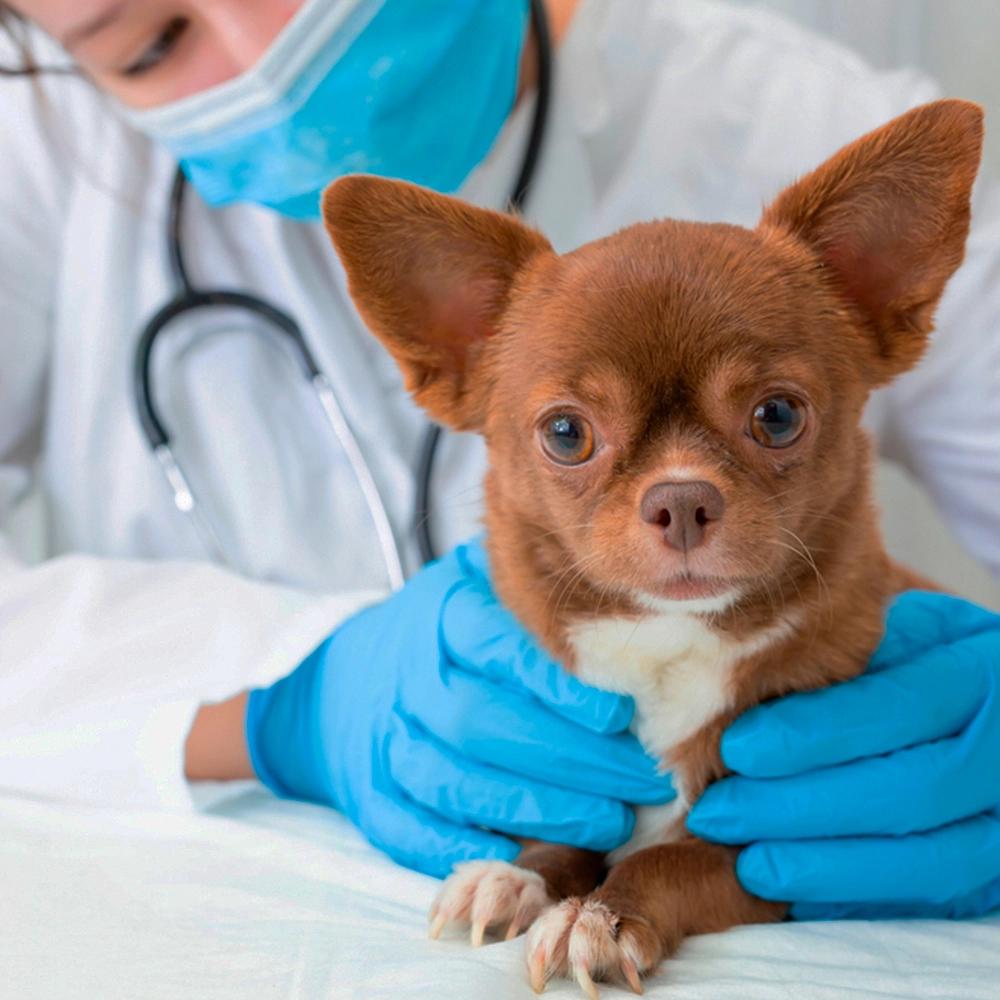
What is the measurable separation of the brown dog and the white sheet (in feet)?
0.23

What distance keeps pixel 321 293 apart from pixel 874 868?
56.1 inches

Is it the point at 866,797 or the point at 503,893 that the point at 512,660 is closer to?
the point at 503,893

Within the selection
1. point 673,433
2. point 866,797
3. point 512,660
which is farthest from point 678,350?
point 866,797

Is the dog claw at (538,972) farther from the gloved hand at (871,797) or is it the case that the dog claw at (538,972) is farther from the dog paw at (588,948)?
the gloved hand at (871,797)

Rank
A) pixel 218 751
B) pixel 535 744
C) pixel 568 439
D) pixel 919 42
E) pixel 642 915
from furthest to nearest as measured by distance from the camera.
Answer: pixel 919 42 → pixel 218 751 → pixel 535 744 → pixel 568 439 → pixel 642 915

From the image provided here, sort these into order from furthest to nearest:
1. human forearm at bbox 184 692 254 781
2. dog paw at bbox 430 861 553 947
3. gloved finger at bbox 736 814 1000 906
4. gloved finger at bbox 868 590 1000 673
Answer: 1. human forearm at bbox 184 692 254 781
2. gloved finger at bbox 868 590 1000 673
3. gloved finger at bbox 736 814 1000 906
4. dog paw at bbox 430 861 553 947

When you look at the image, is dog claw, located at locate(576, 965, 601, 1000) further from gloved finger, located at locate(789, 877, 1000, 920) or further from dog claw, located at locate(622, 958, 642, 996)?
gloved finger, located at locate(789, 877, 1000, 920)

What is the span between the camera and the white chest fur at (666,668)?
1.35 metres

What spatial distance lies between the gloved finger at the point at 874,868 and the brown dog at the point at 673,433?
4 cm

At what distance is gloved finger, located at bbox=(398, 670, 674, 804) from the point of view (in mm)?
1377

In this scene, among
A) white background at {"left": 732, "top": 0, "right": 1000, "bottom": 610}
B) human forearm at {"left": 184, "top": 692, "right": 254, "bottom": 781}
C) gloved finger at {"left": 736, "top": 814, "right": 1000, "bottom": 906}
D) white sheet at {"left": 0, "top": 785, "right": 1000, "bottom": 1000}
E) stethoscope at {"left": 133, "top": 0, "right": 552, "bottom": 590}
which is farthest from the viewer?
white background at {"left": 732, "top": 0, "right": 1000, "bottom": 610}

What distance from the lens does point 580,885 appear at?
1372 mm

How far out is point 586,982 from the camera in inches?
43.5

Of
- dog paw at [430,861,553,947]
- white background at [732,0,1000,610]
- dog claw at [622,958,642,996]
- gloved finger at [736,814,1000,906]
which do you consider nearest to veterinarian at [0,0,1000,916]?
gloved finger at [736,814,1000,906]
